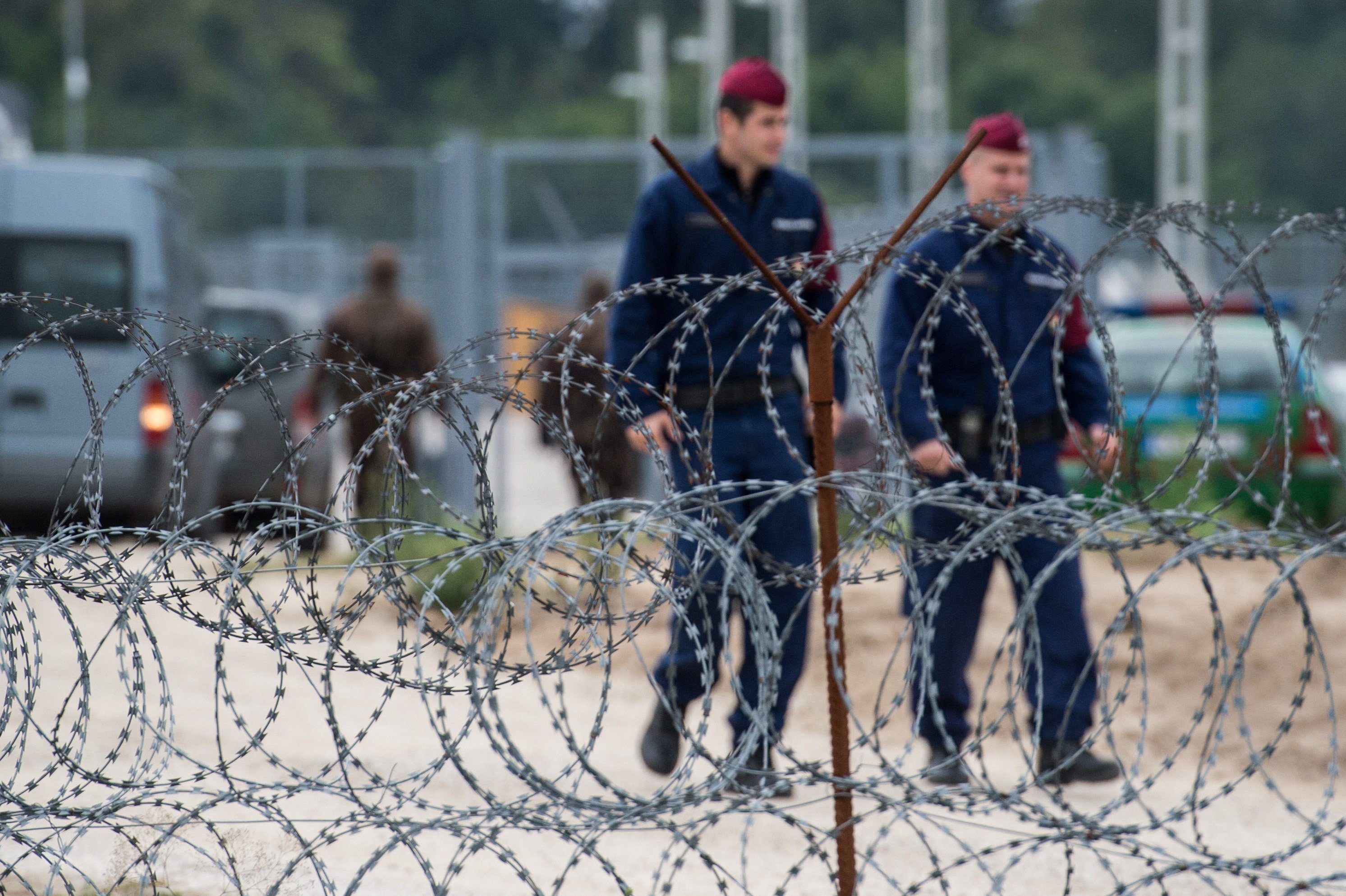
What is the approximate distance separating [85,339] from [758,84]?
18.9ft

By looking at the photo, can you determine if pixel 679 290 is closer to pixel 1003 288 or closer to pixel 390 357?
pixel 1003 288

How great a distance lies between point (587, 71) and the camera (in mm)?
59281

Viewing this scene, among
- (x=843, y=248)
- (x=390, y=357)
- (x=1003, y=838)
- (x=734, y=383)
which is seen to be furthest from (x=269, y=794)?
(x=390, y=357)

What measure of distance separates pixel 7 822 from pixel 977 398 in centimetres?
288

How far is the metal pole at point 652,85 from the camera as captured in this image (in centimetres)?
1044

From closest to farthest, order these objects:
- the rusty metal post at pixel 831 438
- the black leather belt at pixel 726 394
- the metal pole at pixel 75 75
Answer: the rusty metal post at pixel 831 438
the black leather belt at pixel 726 394
the metal pole at pixel 75 75

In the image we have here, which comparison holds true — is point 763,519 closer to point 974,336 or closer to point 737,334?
point 737,334

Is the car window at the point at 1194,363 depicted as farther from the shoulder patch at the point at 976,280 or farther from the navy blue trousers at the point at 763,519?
the navy blue trousers at the point at 763,519

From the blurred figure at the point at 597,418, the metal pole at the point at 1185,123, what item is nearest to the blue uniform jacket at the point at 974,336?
the blurred figure at the point at 597,418

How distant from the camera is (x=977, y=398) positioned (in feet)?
15.5

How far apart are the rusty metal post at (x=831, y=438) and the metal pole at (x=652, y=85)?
0.38 meters

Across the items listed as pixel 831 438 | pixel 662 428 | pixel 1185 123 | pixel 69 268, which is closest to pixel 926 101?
pixel 1185 123

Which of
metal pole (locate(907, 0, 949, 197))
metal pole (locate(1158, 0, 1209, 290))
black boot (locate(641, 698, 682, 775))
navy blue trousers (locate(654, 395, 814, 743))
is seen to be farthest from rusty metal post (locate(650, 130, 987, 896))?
metal pole (locate(1158, 0, 1209, 290))

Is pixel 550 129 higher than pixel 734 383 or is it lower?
higher
